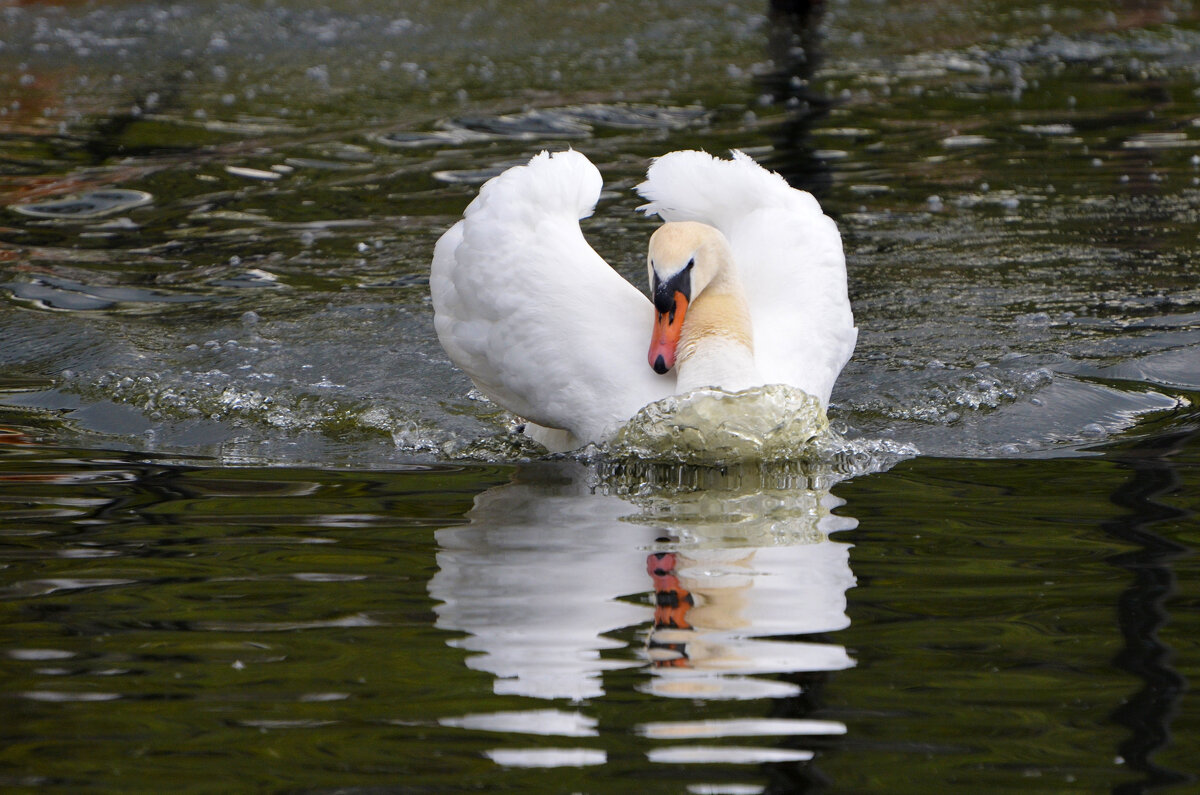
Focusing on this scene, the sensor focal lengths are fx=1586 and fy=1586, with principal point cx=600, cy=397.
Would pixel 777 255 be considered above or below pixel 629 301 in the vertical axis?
above

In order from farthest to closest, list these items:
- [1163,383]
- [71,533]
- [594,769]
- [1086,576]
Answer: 1. [1163,383]
2. [71,533]
3. [1086,576]
4. [594,769]

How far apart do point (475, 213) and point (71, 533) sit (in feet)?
6.92

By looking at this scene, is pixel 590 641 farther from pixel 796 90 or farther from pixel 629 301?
pixel 796 90

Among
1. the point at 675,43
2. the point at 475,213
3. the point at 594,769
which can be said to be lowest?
the point at 594,769

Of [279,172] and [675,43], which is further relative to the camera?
[675,43]

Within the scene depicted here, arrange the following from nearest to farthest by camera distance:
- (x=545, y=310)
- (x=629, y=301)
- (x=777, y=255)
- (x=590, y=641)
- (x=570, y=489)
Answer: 1. (x=590, y=641)
2. (x=570, y=489)
3. (x=545, y=310)
4. (x=629, y=301)
5. (x=777, y=255)

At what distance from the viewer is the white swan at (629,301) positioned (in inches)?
214

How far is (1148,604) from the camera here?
12.3 feet

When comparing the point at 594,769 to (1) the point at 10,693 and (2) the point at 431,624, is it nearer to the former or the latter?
(2) the point at 431,624

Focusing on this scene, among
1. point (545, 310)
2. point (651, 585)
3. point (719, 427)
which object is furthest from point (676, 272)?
point (651, 585)

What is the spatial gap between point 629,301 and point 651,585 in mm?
1999

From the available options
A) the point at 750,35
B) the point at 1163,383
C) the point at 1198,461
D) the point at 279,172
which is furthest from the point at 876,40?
the point at 1198,461

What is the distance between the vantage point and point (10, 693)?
3266 millimetres

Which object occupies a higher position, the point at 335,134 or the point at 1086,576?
the point at 335,134
